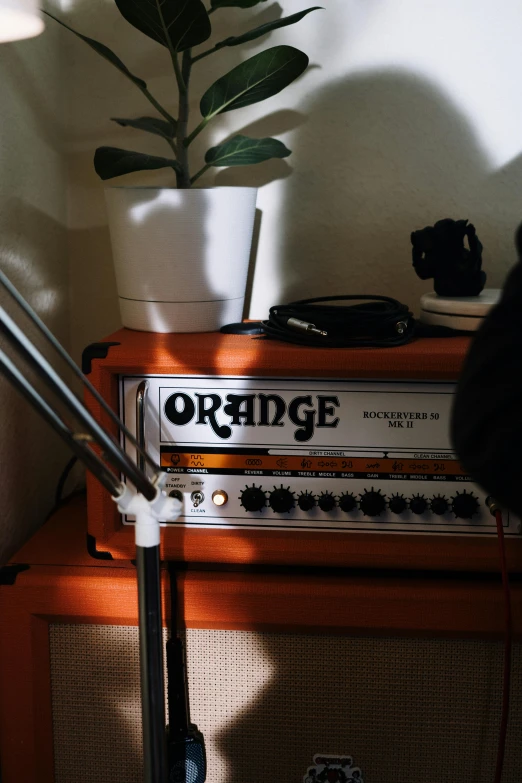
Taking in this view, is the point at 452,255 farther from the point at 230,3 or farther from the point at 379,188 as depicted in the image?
the point at 230,3

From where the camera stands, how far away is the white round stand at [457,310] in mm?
906

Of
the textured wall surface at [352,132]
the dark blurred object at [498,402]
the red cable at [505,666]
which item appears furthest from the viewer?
the textured wall surface at [352,132]

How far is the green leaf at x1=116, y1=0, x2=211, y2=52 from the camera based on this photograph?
870 millimetres

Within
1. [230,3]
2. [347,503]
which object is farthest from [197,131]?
[347,503]

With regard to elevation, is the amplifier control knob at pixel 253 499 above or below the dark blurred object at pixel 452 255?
below

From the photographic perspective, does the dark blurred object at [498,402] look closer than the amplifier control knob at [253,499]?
Yes

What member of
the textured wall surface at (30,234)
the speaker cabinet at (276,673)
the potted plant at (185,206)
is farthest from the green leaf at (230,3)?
the speaker cabinet at (276,673)

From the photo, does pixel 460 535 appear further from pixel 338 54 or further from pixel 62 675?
pixel 338 54

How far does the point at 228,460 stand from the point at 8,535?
0.34m

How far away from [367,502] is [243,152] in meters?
0.47

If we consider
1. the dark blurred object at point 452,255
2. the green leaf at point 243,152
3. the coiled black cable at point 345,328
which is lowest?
the coiled black cable at point 345,328

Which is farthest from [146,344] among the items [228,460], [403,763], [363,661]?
[403,763]

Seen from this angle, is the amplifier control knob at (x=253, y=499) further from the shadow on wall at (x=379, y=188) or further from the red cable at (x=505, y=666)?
the shadow on wall at (x=379, y=188)

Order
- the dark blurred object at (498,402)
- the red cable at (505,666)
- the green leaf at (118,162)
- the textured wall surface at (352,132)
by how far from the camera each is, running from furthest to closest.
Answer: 1. the textured wall surface at (352,132)
2. the green leaf at (118,162)
3. the red cable at (505,666)
4. the dark blurred object at (498,402)
